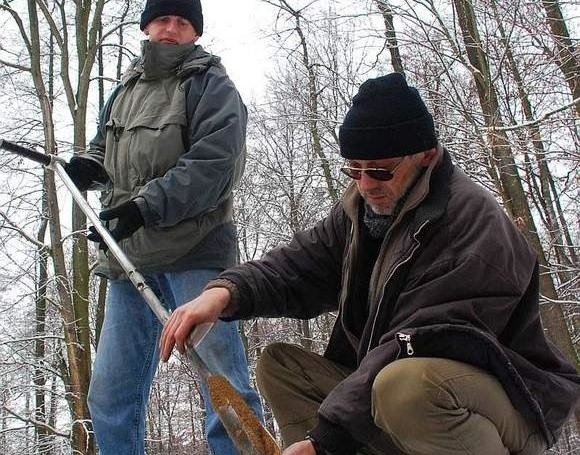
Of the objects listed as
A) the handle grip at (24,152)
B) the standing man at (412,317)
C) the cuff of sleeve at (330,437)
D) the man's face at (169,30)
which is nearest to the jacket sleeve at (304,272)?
the standing man at (412,317)

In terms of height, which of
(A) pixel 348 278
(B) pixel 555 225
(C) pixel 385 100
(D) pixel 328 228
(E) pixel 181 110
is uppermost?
(E) pixel 181 110

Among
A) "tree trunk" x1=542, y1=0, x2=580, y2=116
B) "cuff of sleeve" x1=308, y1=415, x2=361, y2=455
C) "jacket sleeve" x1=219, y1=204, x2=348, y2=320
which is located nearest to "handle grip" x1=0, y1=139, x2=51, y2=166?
"jacket sleeve" x1=219, y1=204, x2=348, y2=320

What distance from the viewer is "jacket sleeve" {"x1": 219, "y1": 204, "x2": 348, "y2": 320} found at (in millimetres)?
2518

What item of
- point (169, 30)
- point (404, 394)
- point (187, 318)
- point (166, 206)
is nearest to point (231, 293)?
point (187, 318)

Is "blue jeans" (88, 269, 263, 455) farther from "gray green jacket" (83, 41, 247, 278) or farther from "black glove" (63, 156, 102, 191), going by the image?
"black glove" (63, 156, 102, 191)

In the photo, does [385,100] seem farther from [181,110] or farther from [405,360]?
[181,110]

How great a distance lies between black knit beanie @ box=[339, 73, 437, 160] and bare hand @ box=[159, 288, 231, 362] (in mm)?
633

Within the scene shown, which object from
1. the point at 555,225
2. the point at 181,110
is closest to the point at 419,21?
the point at 555,225

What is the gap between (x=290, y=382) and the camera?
252 cm

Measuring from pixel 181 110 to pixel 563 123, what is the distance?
6.71 metres

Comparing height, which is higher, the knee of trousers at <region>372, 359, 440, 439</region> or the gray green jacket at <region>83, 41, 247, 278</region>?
the gray green jacket at <region>83, 41, 247, 278</region>

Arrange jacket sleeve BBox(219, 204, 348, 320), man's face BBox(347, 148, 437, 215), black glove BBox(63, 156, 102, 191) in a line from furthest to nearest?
black glove BBox(63, 156, 102, 191) → jacket sleeve BBox(219, 204, 348, 320) → man's face BBox(347, 148, 437, 215)

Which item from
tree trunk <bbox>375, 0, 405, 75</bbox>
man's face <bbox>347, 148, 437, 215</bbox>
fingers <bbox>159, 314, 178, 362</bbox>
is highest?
tree trunk <bbox>375, 0, 405, 75</bbox>

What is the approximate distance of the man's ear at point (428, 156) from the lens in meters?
2.29
